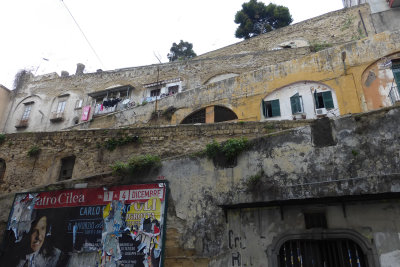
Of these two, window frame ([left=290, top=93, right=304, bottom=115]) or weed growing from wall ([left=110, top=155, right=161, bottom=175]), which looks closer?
weed growing from wall ([left=110, top=155, right=161, bottom=175])

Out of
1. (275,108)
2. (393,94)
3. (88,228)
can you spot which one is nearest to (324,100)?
(275,108)

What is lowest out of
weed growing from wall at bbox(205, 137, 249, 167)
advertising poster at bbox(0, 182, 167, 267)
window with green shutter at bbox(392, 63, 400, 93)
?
advertising poster at bbox(0, 182, 167, 267)

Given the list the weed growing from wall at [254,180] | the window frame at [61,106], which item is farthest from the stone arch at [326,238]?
the window frame at [61,106]

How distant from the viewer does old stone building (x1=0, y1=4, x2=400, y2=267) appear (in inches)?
215

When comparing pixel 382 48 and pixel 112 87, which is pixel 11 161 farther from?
pixel 382 48

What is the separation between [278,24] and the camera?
2886cm

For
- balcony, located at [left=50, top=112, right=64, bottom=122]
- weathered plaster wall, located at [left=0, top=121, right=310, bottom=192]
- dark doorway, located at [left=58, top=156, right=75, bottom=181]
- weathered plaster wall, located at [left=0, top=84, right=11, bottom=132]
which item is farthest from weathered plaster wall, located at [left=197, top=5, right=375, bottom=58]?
weathered plaster wall, located at [left=0, top=84, right=11, bottom=132]

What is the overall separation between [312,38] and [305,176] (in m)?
19.3

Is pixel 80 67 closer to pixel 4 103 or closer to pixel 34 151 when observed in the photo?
pixel 4 103

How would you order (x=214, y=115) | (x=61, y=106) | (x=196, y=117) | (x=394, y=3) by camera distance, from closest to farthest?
(x=214, y=115) → (x=196, y=117) → (x=394, y=3) → (x=61, y=106)

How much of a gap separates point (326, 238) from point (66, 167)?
9.56m

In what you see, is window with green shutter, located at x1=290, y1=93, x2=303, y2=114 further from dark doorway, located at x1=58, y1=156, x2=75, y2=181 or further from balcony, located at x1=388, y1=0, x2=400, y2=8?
balcony, located at x1=388, y1=0, x2=400, y2=8

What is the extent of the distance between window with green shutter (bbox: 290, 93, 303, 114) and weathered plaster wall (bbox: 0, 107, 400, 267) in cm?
700

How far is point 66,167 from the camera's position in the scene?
37.9 feet
